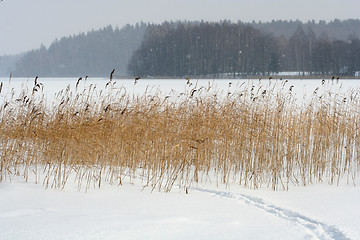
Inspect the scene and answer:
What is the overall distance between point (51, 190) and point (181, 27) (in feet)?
190

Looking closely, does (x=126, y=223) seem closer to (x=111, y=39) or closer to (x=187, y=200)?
(x=187, y=200)

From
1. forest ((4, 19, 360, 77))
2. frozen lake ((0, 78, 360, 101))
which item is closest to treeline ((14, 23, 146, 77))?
forest ((4, 19, 360, 77))

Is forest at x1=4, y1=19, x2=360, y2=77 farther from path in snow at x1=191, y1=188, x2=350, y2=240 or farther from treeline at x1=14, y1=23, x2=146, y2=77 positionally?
path in snow at x1=191, y1=188, x2=350, y2=240

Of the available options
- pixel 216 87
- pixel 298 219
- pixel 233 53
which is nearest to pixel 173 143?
pixel 298 219

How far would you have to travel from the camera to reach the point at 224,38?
5716cm

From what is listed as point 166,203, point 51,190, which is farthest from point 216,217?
point 51,190

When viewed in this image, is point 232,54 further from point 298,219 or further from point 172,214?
point 172,214

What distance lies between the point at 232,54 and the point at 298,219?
5280cm

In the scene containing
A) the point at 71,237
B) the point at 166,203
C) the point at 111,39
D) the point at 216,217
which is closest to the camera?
the point at 71,237

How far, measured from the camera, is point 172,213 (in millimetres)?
3908

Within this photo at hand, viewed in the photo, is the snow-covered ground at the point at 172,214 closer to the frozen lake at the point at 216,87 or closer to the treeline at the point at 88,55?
the frozen lake at the point at 216,87

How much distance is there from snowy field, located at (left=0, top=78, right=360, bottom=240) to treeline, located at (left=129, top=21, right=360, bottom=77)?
156 ft

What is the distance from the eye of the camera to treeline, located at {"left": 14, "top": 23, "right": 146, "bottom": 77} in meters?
95.6

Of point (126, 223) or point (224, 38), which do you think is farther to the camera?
point (224, 38)
